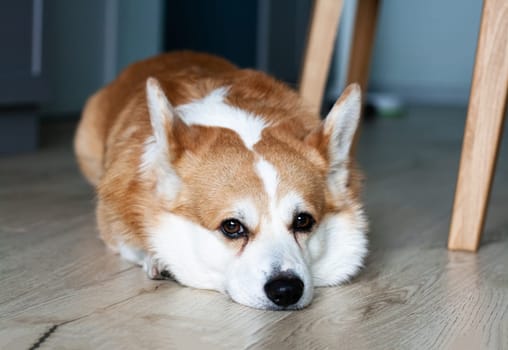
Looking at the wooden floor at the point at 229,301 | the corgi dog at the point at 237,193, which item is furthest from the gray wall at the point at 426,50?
the corgi dog at the point at 237,193

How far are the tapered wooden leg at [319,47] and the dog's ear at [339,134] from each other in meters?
0.64

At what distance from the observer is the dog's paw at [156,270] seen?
5.51ft

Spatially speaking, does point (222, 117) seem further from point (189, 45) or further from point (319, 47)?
point (189, 45)

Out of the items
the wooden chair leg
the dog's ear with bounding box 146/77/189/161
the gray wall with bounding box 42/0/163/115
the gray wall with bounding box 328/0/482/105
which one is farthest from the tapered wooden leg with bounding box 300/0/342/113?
the gray wall with bounding box 328/0/482/105

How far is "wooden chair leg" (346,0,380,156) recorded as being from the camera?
9.21ft

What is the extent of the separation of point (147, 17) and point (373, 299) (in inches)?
124

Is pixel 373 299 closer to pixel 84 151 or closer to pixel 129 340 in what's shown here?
pixel 129 340

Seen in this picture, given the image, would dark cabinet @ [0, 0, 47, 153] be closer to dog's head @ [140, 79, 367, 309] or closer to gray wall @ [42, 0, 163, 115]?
gray wall @ [42, 0, 163, 115]

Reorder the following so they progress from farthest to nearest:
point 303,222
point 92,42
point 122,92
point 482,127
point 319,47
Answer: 1. point 92,42
2. point 319,47
3. point 122,92
4. point 482,127
5. point 303,222

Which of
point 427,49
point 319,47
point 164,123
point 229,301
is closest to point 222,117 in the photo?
point 164,123

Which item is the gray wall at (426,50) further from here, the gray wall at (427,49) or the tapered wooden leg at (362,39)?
the tapered wooden leg at (362,39)

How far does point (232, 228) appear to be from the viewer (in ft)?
5.02

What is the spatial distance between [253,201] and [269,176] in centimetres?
6

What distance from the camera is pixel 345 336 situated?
1353mm
